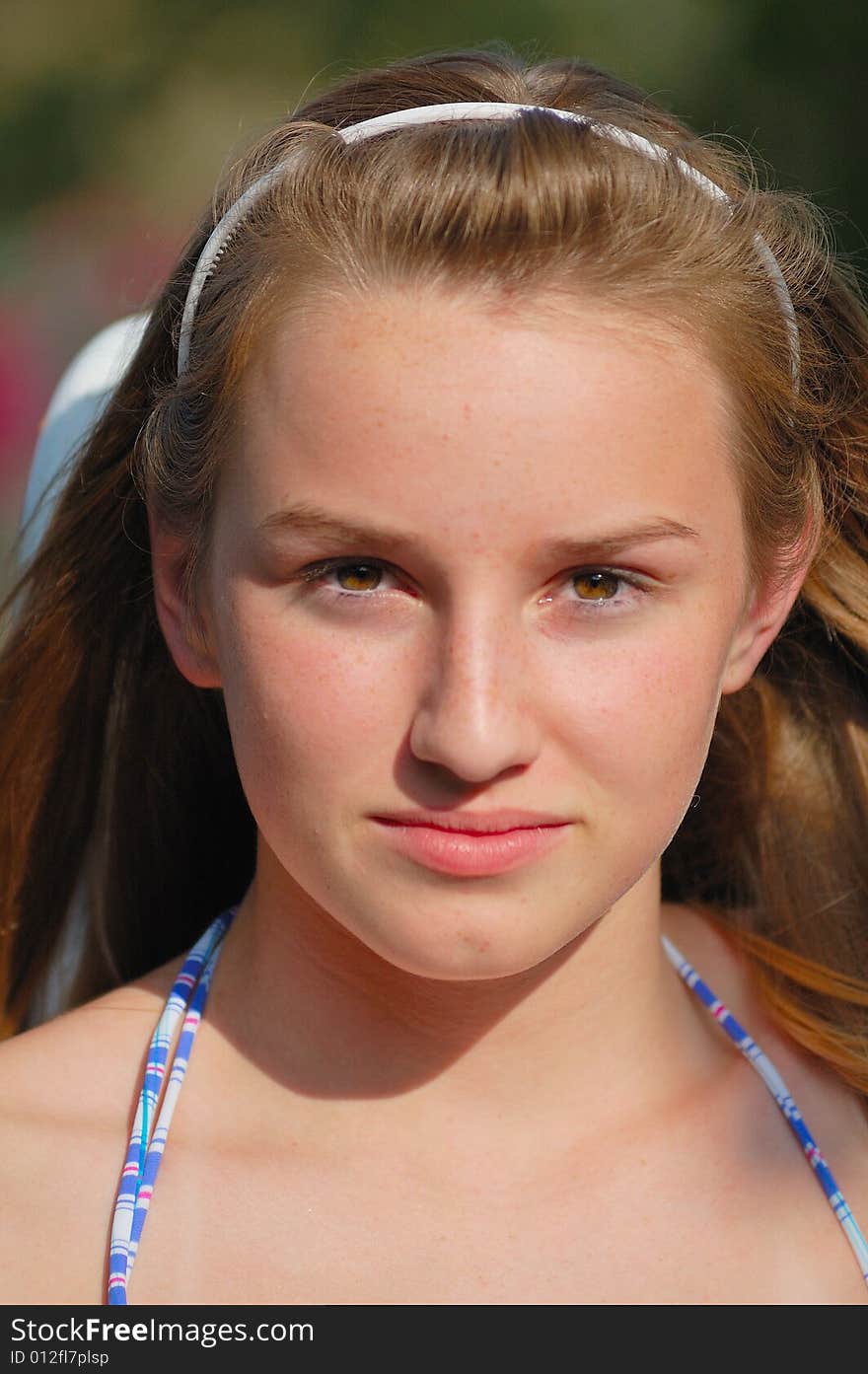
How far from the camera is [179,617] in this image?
84.4 inches

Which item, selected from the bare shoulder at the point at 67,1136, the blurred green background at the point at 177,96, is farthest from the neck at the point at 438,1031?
the blurred green background at the point at 177,96

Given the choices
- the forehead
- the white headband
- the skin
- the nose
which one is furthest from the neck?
the white headband

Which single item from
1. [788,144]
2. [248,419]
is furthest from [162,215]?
[248,419]

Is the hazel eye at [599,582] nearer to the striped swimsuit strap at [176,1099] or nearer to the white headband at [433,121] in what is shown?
the white headband at [433,121]

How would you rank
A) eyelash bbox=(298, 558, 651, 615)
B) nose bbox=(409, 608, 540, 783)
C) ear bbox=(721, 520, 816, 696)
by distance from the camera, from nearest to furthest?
nose bbox=(409, 608, 540, 783) → eyelash bbox=(298, 558, 651, 615) → ear bbox=(721, 520, 816, 696)

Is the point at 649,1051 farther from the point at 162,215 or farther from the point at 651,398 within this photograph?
the point at 162,215

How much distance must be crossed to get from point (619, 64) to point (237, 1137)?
3.48m

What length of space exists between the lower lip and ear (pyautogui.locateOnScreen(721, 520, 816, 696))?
1.22ft

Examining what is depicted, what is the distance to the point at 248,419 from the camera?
75.6 inches

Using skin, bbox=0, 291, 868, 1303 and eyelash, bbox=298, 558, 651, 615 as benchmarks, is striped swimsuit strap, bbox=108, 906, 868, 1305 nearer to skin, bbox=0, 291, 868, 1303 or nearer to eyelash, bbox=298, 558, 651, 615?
skin, bbox=0, 291, 868, 1303

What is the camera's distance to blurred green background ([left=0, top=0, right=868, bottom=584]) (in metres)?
4.61

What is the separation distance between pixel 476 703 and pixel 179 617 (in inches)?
22.4

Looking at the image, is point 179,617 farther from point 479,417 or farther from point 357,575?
point 479,417

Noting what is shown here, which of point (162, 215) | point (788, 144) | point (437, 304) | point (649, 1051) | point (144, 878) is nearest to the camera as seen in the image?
point (437, 304)
